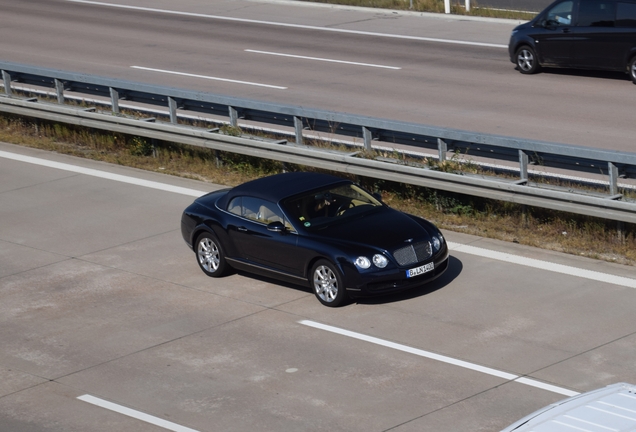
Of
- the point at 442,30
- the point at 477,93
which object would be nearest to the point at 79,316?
the point at 477,93

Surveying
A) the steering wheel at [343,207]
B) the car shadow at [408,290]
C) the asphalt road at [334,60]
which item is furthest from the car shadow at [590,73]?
the steering wheel at [343,207]

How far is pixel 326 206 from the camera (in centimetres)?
1163

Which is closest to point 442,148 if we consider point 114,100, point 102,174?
point 102,174

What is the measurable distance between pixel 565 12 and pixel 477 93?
3.25 m

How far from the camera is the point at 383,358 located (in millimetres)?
9648

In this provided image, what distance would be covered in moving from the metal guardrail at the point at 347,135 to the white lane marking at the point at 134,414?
580 centimetres

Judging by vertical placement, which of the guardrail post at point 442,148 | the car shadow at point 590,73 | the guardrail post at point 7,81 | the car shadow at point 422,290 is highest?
the guardrail post at point 7,81

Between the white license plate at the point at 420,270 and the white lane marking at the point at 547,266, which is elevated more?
the white license plate at the point at 420,270

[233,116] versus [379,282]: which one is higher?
[233,116]

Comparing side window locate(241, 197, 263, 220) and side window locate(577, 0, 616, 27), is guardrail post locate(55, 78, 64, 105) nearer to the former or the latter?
side window locate(241, 197, 263, 220)

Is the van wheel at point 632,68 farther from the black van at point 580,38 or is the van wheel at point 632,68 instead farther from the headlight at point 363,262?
the headlight at point 363,262

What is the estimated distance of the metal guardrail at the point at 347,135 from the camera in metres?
12.2

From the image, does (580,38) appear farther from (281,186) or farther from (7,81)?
(281,186)

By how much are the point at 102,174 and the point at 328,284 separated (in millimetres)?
6884
